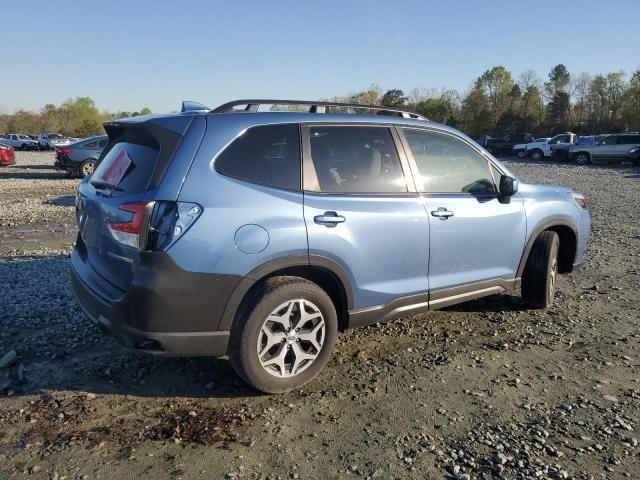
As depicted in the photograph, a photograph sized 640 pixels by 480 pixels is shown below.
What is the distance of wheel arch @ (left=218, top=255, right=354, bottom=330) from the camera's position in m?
3.26

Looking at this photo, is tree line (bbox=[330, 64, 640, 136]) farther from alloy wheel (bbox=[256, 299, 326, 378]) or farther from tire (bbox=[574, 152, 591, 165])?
alloy wheel (bbox=[256, 299, 326, 378])

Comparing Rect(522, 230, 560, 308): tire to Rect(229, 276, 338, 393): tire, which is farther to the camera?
Rect(522, 230, 560, 308): tire

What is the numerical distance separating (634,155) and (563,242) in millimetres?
28172

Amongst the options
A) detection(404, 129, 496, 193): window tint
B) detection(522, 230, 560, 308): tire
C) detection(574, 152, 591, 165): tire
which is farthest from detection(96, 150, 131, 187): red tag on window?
detection(574, 152, 591, 165): tire

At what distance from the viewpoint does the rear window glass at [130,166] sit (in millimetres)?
3303

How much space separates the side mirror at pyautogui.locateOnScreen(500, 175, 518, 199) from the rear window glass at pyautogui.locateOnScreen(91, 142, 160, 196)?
9.42 ft

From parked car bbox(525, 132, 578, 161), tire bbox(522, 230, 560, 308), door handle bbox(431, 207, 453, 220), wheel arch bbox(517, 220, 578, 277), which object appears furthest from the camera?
Result: parked car bbox(525, 132, 578, 161)

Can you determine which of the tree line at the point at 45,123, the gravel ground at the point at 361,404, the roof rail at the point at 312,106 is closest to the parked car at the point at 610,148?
the gravel ground at the point at 361,404

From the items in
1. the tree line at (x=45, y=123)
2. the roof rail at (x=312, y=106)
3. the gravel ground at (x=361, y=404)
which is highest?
the tree line at (x=45, y=123)

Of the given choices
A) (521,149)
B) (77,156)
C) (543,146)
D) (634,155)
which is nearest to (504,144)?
(521,149)

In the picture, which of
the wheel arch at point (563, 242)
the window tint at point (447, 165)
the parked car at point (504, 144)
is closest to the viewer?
the window tint at point (447, 165)

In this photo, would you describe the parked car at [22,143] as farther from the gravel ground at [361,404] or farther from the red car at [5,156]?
the gravel ground at [361,404]

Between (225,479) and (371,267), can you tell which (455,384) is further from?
(225,479)

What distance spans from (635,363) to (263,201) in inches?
122
